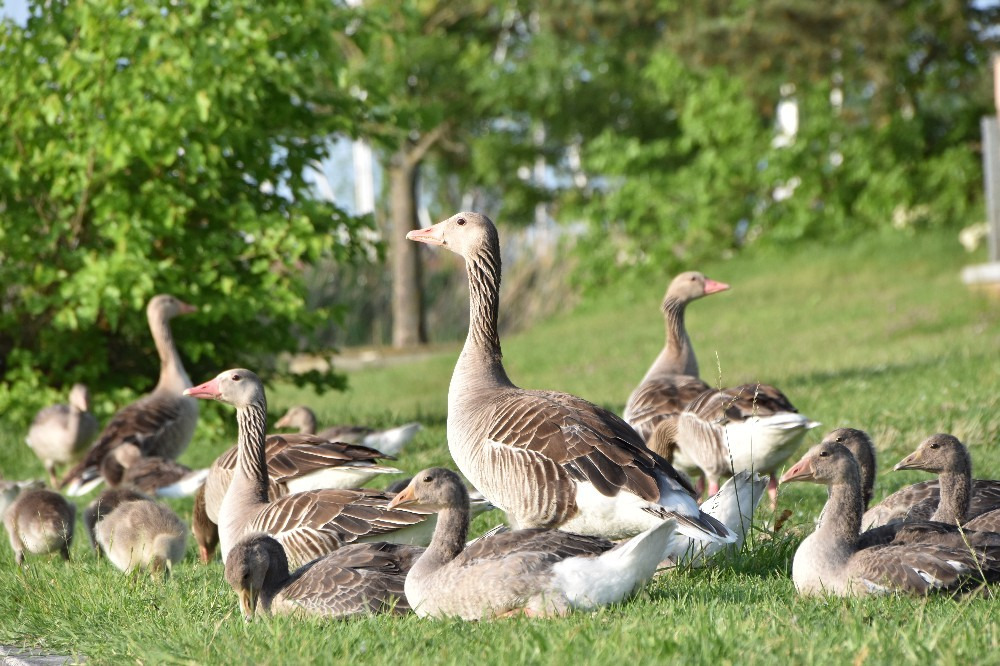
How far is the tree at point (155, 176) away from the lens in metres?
11.9

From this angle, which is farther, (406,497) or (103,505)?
(103,505)

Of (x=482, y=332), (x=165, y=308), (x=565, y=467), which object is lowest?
(x=565, y=467)

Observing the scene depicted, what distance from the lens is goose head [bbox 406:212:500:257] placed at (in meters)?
7.35

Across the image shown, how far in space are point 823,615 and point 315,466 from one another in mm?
3906

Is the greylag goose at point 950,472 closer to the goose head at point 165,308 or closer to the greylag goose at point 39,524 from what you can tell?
the greylag goose at point 39,524

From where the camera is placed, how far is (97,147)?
39.5 ft

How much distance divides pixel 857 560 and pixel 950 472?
110 centimetres

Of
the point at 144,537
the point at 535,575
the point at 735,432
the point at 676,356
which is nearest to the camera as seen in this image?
the point at 535,575

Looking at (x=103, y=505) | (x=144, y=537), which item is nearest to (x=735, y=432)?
(x=144, y=537)

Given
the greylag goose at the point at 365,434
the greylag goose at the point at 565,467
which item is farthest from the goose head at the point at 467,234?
the greylag goose at the point at 365,434

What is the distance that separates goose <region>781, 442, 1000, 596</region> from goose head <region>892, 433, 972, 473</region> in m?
0.58

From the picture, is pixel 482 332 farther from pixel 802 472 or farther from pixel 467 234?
pixel 802 472

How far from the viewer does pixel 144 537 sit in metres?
7.31

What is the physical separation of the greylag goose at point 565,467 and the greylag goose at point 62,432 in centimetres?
608
